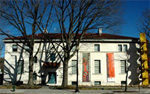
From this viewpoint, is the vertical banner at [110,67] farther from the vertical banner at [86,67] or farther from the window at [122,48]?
the vertical banner at [86,67]

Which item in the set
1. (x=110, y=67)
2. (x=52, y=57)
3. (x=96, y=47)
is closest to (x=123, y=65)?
(x=110, y=67)

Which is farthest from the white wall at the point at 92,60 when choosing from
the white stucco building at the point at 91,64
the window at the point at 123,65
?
the window at the point at 123,65

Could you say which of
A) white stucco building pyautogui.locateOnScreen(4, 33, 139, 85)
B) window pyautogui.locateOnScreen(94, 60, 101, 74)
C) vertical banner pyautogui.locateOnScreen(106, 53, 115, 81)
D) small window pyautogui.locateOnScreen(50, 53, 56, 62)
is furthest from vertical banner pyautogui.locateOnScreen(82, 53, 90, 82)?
small window pyautogui.locateOnScreen(50, 53, 56, 62)

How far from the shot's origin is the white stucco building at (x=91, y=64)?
28141 millimetres

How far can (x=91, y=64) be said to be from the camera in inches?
1125

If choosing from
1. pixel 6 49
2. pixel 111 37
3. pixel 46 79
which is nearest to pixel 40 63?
pixel 46 79

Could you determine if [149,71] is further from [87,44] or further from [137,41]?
[87,44]

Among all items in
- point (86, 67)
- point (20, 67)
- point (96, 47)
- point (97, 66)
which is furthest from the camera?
point (96, 47)

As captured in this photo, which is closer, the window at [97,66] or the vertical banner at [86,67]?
the vertical banner at [86,67]

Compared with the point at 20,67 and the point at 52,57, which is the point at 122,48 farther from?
the point at 20,67

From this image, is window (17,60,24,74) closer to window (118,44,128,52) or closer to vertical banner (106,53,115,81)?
vertical banner (106,53,115,81)

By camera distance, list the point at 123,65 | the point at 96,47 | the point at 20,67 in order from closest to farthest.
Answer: the point at 20,67, the point at 123,65, the point at 96,47

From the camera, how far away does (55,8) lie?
20359mm

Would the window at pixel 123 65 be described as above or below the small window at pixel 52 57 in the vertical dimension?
below
